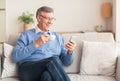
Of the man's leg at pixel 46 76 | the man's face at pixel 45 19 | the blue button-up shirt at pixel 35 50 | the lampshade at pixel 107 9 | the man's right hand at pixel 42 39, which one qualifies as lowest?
the man's leg at pixel 46 76

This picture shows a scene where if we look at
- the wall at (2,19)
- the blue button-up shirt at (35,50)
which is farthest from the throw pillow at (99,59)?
the wall at (2,19)

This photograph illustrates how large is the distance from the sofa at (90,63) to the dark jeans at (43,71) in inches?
6.9

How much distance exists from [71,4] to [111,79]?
1910mm

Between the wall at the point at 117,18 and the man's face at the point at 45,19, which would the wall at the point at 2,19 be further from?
the wall at the point at 117,18

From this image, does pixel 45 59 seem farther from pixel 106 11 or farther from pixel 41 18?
pixel 106 11

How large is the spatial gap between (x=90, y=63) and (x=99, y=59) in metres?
0.10

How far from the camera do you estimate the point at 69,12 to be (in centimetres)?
372

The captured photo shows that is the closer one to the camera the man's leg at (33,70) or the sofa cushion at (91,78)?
the man's leg at (33,70)

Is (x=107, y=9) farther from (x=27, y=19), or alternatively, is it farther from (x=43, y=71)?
(x=43, y=71)

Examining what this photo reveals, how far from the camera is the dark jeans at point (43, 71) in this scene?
1879 mm

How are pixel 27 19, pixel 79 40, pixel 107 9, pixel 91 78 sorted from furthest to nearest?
pixel 27 19
pixel 107 9
pixel 79 40
pixel 91 78

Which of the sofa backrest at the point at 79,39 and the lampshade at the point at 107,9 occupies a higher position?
the lampshade at the point at 107,9


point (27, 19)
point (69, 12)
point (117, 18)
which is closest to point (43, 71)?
point (117, 18)

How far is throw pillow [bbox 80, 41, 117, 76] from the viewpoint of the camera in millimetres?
2223
